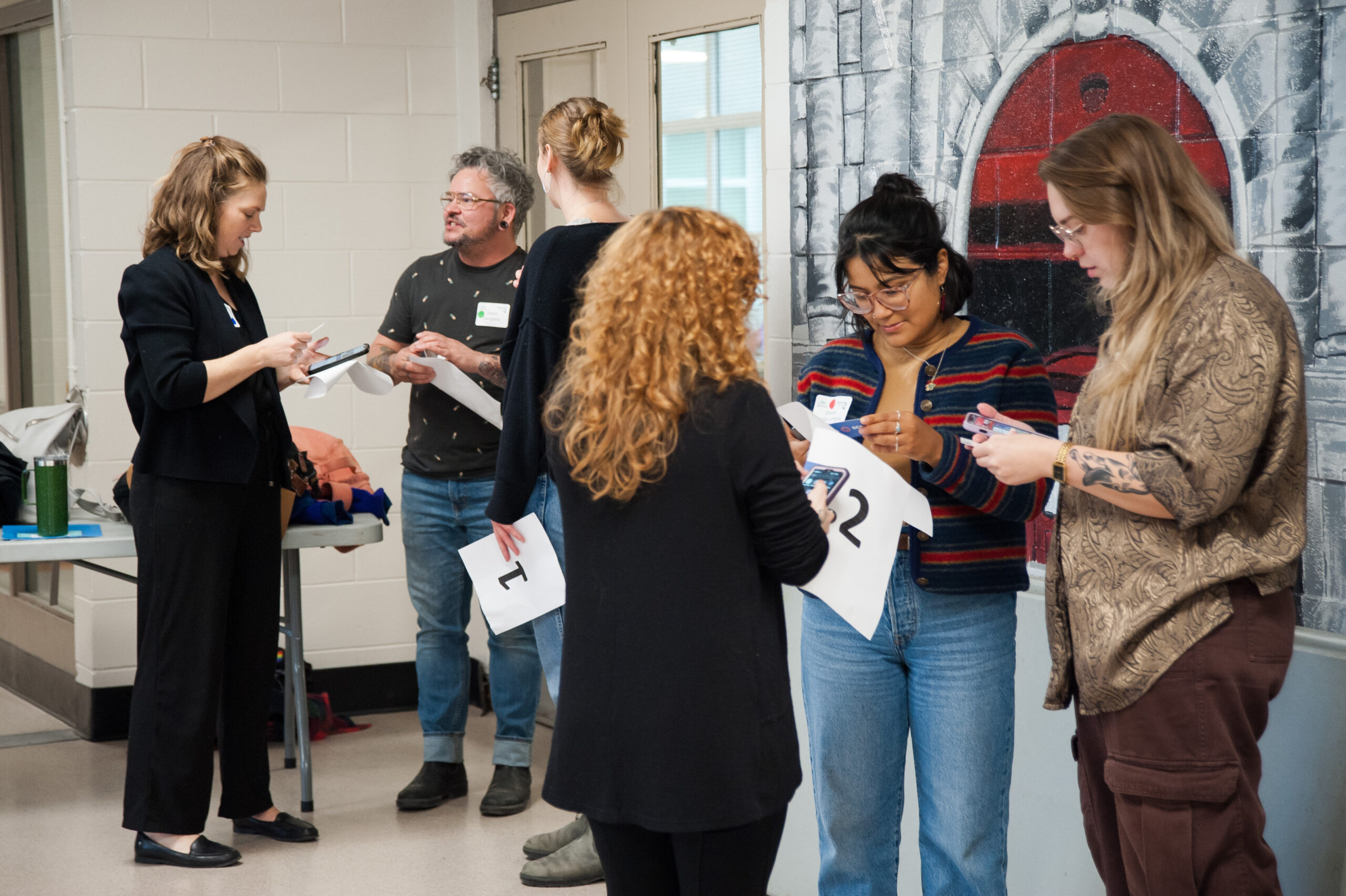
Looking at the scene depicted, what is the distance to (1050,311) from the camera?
242 centimetres

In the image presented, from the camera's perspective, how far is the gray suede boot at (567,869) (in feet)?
9.73

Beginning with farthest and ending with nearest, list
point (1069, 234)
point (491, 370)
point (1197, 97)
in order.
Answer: point (491, 370), point (1197, 97), point (1069, 234)

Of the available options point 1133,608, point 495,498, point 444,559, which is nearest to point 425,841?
point 444,559

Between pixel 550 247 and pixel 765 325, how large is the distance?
84 cm

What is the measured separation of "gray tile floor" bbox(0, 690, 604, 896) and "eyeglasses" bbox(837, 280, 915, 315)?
5.43 feet

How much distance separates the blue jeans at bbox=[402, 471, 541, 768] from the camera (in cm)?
340

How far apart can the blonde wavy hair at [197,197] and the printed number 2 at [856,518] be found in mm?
1800

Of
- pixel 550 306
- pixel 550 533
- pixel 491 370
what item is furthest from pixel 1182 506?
pixel 491 370

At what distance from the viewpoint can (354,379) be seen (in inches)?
120

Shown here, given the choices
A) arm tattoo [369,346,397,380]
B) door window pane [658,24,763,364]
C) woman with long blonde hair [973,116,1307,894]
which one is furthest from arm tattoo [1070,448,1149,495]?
arm tattoo [369,346,397,380]

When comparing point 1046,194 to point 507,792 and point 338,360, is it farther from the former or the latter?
point 507,792

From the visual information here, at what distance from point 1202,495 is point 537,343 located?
1258mm

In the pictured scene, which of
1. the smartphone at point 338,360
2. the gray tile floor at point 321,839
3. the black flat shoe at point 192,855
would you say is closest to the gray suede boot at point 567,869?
the gray tile floor at point 321,839

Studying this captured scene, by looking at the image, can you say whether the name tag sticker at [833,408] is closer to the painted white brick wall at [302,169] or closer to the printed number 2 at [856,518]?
the printed number 2 at [856,518]
